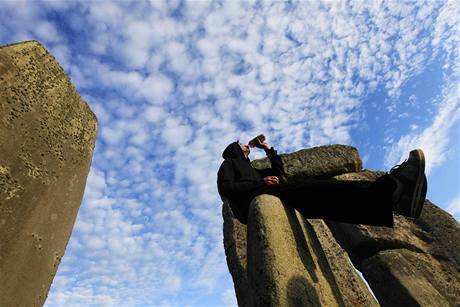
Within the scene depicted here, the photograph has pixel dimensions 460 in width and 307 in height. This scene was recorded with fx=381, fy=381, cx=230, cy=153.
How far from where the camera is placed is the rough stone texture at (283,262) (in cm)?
225

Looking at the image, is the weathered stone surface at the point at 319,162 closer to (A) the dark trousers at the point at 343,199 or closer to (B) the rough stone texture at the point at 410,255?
(B) the rough stone texture at the point at 410,255

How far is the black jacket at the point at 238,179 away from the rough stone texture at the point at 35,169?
1.29 m

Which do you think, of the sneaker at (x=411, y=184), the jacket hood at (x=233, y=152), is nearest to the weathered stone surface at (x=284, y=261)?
the sneaker at (x=411, y=184)

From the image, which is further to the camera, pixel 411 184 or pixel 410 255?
pixel 410 255

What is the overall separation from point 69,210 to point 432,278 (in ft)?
16.0

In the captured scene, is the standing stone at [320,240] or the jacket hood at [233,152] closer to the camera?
the jacket hood at [233,152]

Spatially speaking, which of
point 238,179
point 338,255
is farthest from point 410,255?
point 238,179

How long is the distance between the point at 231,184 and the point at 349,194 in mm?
1006

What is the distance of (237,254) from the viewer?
17.0ft

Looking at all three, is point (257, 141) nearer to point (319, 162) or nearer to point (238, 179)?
point (238, 179)

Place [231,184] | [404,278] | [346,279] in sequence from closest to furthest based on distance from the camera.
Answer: [231,184]
[346,279]
[404,278]

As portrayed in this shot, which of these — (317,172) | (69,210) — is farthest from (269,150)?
(317,172)

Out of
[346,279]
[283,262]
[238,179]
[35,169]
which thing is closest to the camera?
[283,262]

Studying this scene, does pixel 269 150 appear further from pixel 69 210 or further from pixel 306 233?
pixel 69 210
